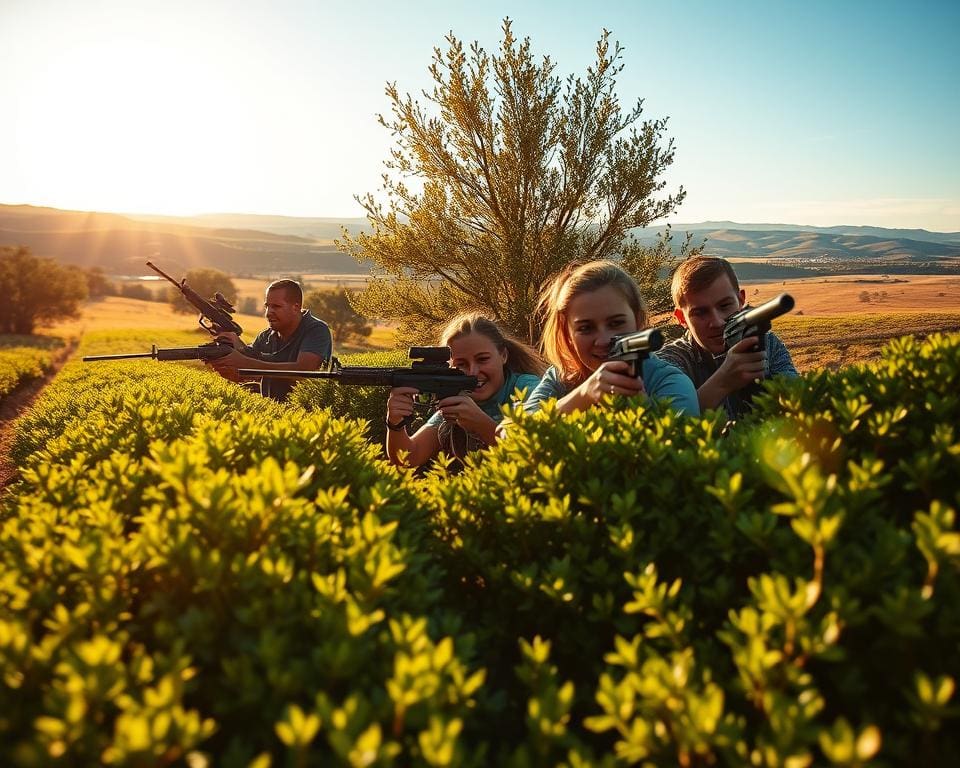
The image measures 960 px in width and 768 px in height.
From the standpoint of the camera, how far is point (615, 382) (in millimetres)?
3168

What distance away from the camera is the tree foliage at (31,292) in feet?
136

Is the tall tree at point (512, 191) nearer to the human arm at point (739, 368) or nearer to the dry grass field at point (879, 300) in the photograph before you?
the human arm at point (739, 368)

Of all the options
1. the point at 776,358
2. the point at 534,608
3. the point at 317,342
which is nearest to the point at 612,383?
the point at 534,608

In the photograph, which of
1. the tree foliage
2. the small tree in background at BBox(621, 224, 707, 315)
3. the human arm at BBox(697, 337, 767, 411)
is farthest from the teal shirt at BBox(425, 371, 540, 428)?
the tree foliage

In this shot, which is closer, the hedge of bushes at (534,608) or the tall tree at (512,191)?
the hedge of bushes at (534,608)

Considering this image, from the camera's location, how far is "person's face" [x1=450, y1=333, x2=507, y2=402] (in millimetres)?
5227

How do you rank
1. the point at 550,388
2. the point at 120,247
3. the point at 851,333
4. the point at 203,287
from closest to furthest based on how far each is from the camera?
the point at 550,388 → the point at 851,333 → the point at 203,287 → the point at 120,247

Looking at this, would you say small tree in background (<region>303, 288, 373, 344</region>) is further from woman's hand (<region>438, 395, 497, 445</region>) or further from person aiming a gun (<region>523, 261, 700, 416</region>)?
person aiming a gun (<region>523, 261, 700, 416</region>)

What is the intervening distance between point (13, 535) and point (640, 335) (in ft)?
9.06

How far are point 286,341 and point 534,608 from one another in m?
7.58

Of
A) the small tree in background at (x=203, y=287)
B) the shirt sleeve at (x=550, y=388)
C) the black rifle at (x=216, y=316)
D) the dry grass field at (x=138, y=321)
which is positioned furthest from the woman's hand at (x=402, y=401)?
the small tree in background at (x=203, y=287)

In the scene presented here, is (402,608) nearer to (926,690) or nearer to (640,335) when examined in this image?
(926,690)

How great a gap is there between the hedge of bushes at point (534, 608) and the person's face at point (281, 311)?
5.87 metres

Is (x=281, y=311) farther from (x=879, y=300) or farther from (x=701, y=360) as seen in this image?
(x=879, y=300)
